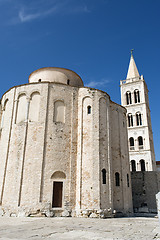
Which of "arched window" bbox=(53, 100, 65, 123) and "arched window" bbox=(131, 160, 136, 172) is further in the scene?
"arched window" bbox=(131, 160, 136, 172)

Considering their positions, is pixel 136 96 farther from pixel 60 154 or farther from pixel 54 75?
pixel 60 154

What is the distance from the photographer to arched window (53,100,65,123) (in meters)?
18.0

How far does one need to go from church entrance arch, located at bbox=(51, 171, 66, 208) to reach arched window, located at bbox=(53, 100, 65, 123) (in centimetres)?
451

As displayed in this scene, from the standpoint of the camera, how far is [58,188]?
1653 cm

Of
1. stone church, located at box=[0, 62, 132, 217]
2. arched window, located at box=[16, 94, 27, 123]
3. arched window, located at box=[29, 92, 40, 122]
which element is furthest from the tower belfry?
arched window, located at box=[16, 94, 27, 123]

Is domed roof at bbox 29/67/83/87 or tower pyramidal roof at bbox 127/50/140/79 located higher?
tower pyramidal roof at bbox 127/50/140/79

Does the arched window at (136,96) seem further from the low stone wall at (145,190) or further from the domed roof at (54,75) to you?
the domed roof at (54,75)

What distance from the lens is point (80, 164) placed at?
1677cm

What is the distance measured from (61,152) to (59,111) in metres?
3.67

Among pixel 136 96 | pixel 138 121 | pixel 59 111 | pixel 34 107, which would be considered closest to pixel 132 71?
pixel 136 96

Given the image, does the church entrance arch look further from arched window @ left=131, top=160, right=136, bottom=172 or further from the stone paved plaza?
arched window @ left=131, top=160, right=136, bottom=172

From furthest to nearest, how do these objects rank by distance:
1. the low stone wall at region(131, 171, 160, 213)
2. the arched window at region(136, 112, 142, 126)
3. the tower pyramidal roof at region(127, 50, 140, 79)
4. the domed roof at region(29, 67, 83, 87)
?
1. the tower pyramidal roof at region(127, 50, 140, 79)
2. the arched window at region(136, 112, 142, 126)
3. the low stone wall at region(131, 171, 160, 213)
4. the domed roof at region(29, 67, 83, 87)

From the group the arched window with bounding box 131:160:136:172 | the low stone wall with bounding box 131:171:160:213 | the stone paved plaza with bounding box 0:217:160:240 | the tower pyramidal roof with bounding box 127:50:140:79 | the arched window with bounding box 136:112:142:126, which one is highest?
the tower pyramidal roof with bounding box 127:50:140:79

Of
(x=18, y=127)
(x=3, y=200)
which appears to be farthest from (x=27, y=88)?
(x=3, y=200)
